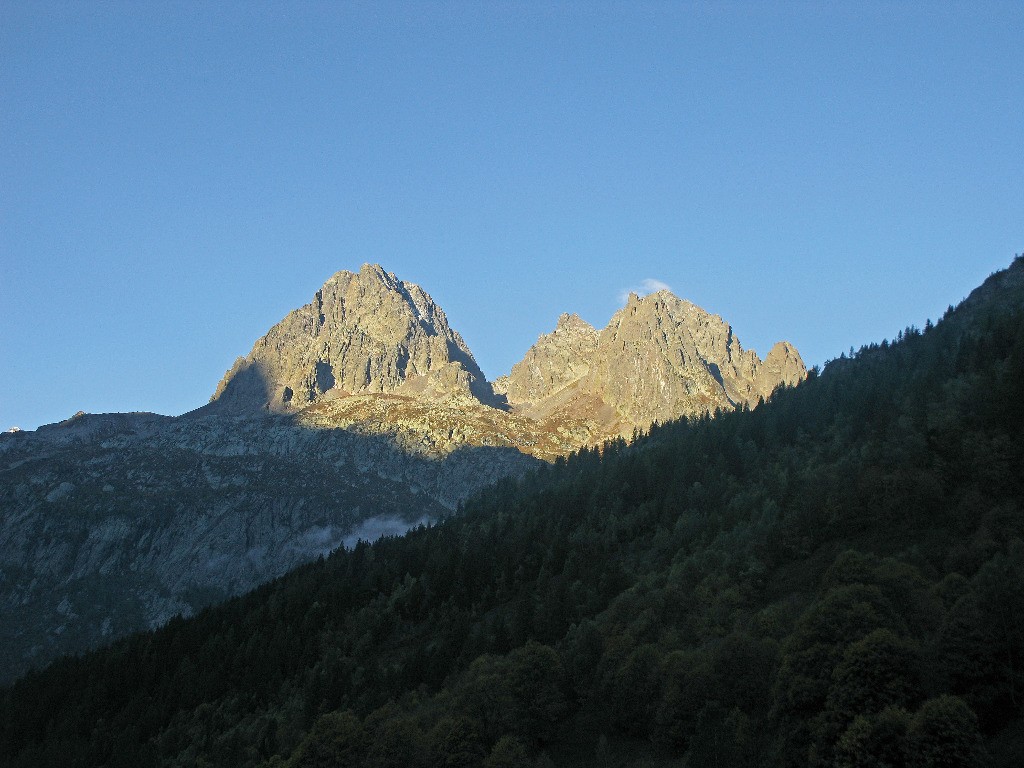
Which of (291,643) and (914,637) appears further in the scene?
(291,643)

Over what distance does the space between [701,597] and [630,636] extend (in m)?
15.0

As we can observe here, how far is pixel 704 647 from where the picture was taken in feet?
365

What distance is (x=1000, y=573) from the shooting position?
85000 millimetres

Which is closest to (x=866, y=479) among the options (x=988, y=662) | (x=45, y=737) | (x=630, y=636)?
(x=630, y=636)

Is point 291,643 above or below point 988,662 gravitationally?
above

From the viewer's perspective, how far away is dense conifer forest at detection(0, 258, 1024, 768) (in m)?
78.2

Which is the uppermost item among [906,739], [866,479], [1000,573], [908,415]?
[908,415]

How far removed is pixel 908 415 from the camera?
6752 inches

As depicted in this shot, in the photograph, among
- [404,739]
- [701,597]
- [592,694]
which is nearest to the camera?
[404,739]

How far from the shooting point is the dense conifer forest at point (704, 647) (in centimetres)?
7825

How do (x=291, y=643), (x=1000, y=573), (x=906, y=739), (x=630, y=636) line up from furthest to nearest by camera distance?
(x=291, y=643) → (x=630, y=636) → (x=1000, y=573) → (x=906, y=739)

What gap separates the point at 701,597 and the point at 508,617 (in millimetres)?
47600

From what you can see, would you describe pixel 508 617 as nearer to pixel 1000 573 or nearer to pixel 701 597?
pixel 701 597

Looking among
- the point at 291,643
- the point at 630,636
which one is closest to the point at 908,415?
the point at 630,636
